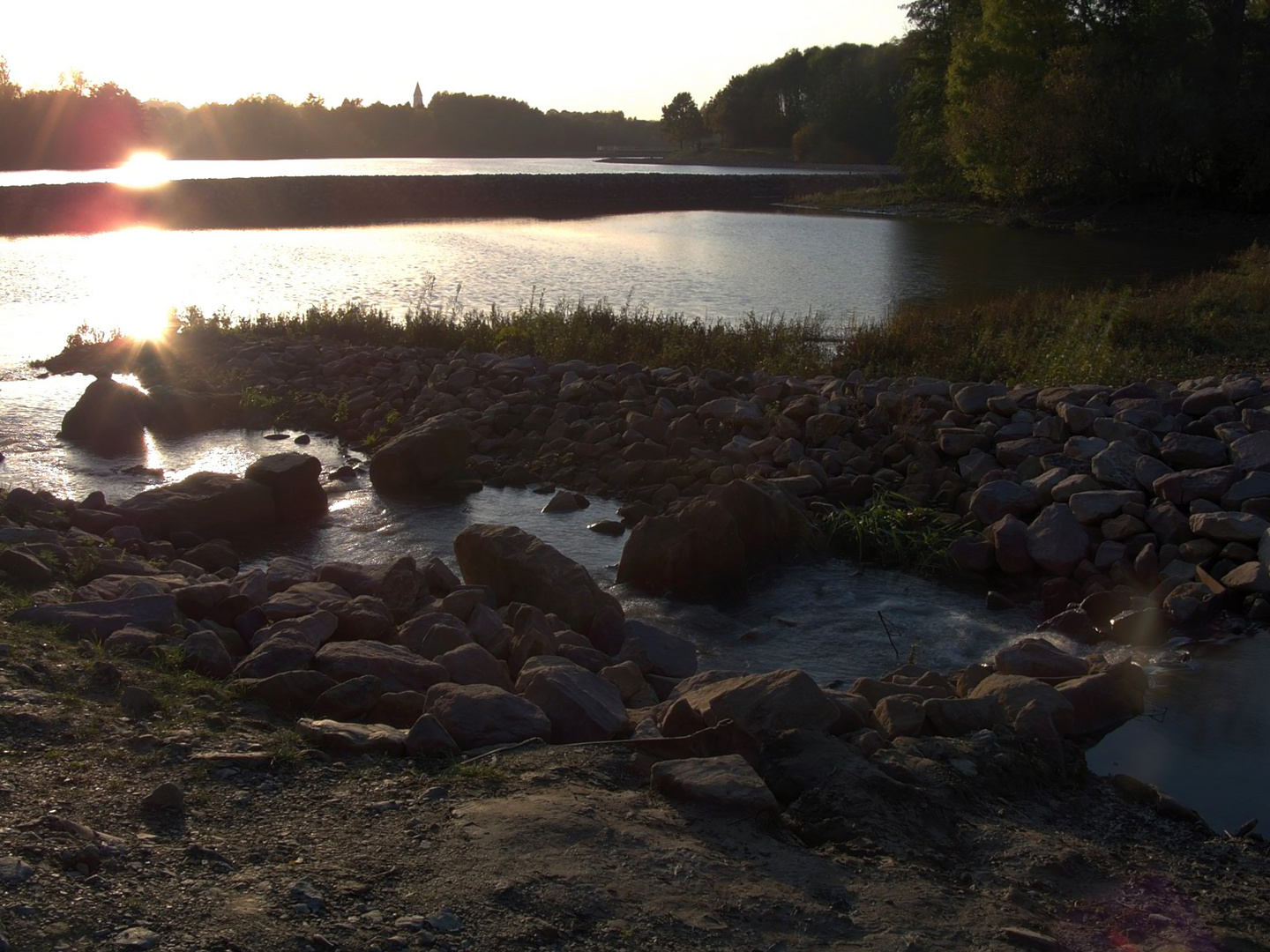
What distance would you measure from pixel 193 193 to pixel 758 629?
4390 cm

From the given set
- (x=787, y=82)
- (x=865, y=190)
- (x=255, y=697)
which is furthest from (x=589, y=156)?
(x=255, y=697)

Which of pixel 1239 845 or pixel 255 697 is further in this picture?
pixel 255 697

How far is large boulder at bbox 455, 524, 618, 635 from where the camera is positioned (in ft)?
22.1

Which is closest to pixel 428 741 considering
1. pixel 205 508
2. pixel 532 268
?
pixel 205 508

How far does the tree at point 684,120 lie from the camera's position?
124812mm

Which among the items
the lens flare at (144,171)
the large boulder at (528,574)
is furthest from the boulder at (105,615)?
the lens flare at (144,171)

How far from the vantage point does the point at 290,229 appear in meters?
41.8

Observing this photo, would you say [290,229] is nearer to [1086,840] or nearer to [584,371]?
[584,371]

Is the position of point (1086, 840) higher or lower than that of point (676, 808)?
lower

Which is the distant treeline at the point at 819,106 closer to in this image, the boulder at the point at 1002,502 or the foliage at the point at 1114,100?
the foliage at the point at 1114,100

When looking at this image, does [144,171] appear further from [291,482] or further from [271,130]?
[291,482]

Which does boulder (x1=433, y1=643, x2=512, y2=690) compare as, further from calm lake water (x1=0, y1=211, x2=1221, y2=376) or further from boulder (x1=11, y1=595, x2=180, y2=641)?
calm lake water (x1=0, y1=211, x2=1221, y2=376)

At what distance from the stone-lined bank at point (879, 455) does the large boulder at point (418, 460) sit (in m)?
0.02

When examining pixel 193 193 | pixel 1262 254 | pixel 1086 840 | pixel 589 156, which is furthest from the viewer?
pixel 589 156
